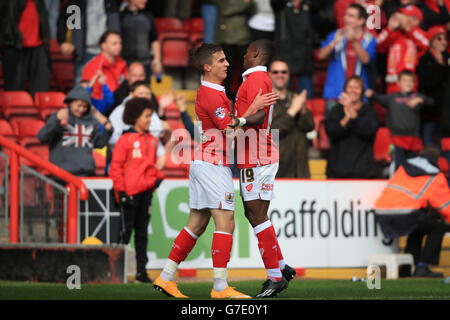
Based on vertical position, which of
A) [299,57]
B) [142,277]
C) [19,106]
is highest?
[299,57]

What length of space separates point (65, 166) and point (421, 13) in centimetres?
716

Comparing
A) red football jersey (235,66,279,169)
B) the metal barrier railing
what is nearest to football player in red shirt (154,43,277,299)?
red football jersey (235,66,279,169)

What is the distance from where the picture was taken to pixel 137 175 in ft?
35.0

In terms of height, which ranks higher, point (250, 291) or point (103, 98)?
point (103, 98)

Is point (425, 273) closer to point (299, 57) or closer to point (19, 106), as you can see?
point (299, 57)

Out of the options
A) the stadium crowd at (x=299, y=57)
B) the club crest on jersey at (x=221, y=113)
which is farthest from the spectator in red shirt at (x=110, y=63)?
the club crest on jersey at (x=221, y=113)

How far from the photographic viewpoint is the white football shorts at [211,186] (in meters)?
7.93

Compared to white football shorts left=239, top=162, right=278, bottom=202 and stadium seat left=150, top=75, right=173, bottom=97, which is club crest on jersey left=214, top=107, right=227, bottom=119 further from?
stadium seat left=150, top=75, right=173, bottom=97

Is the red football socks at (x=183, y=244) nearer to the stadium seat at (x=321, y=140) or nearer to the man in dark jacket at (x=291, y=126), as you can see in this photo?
the man in dark jacket at (x=291, y=126)

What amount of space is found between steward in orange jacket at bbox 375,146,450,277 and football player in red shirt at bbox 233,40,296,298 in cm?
430

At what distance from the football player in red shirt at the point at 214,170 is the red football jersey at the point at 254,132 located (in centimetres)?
20

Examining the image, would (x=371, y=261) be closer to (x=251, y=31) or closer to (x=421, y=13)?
(x=251, y=31)

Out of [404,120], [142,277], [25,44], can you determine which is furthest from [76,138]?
[404,120]

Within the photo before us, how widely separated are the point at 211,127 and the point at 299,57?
23.9ft
